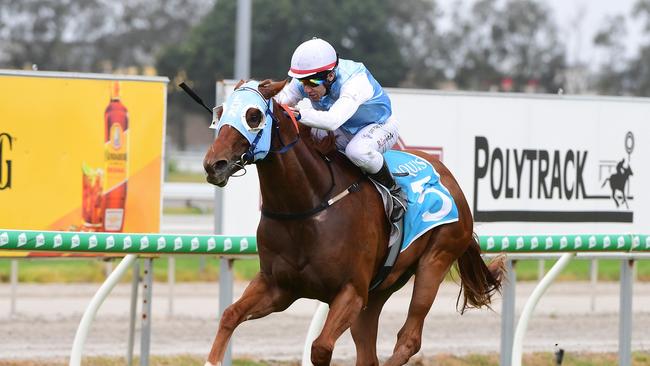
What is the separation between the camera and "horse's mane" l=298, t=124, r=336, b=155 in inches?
212

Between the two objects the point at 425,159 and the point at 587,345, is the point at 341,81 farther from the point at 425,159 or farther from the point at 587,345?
the point at 587,345

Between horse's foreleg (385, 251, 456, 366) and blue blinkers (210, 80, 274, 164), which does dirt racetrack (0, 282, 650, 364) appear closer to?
horse's foreleg (385, 251, 456, 366)

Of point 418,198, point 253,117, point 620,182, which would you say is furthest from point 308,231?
point 620,182

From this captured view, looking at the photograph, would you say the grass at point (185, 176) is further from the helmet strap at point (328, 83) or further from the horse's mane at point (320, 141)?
the helmet strap at point (328, 83)

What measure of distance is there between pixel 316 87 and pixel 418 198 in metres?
0.87

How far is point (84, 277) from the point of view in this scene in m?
12.8

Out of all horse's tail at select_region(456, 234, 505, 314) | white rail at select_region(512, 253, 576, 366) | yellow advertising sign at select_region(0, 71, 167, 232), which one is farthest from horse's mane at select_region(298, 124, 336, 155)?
white rail at select_region(512, 253, 576, 366)

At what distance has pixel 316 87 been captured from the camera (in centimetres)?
542

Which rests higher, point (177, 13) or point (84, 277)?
point (177, 13)

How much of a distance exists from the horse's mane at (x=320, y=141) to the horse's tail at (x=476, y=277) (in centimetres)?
122

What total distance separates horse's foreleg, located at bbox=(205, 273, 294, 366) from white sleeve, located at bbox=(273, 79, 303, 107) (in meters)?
0.81

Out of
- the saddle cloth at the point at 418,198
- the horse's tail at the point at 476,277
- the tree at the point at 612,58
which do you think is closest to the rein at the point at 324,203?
the saddle cloth at the point at 418,198

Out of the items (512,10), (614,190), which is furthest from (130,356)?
(512,10)

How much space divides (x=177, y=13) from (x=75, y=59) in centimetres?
898
